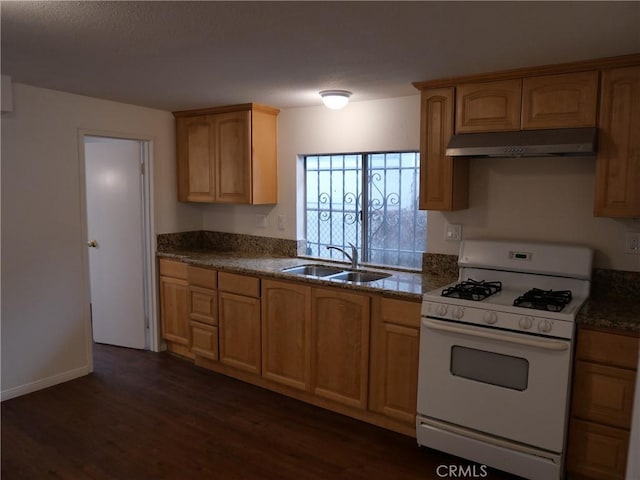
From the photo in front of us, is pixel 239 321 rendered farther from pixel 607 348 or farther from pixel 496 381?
pixel 607 348

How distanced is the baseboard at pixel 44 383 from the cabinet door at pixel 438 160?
2792 mm

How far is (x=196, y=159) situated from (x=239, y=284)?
4.29ft

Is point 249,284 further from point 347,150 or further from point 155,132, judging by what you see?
point 155,132

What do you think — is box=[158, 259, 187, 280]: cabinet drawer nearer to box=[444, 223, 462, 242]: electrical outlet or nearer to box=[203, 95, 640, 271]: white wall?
box=[203, 95, 640, 271]: white wall

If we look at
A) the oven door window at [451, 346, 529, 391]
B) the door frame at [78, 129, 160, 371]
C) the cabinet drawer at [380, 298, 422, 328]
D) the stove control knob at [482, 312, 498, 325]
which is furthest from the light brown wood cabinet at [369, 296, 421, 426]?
the door frame at [78, 129, 160, 371]

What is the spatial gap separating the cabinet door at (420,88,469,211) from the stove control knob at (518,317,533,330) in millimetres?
861

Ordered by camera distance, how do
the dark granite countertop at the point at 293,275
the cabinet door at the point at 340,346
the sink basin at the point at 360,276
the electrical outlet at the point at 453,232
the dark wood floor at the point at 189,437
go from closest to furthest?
the dark wood floor at the point at 189,437 < the dark granite countertop at the point at 293,275 < the cabinet door at the point at 340,346 < the electrical outlet at the point at 453,232 < the sink basin at the point at 360,276

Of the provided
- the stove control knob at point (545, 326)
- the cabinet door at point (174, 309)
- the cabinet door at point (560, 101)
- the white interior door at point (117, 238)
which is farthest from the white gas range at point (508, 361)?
the white interior door at point (117, 238)

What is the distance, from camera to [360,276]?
3520 mm

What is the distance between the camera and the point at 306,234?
4184 mm

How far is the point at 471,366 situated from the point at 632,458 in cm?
163

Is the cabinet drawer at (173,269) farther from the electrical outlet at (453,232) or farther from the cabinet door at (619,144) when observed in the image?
the cabinet door at (619,144)

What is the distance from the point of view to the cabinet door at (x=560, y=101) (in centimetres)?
254

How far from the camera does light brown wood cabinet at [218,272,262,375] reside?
356 centimetres
